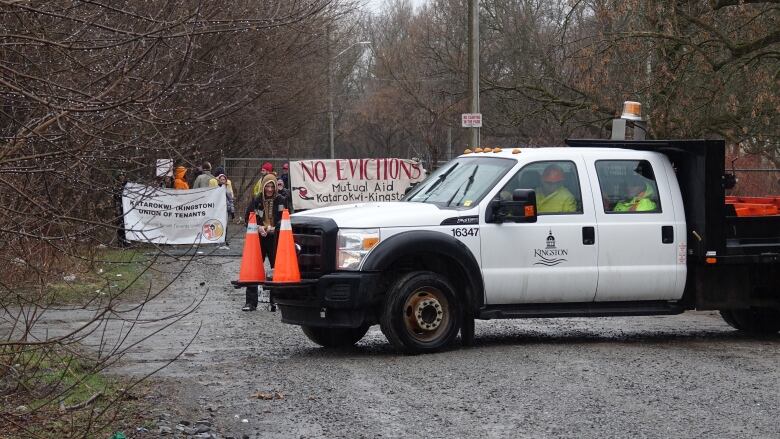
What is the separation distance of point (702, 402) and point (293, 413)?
123 inches

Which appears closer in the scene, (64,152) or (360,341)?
(64,152)

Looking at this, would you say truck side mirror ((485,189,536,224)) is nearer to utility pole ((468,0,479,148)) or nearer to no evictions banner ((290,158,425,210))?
utility pole ((468,0,479,148))

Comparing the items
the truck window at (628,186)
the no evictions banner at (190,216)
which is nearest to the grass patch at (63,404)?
the truck window at (628,186)

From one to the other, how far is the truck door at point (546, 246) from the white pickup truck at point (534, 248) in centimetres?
1

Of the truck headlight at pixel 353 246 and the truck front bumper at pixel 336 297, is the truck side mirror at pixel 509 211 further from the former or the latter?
the truck front bumper at pixel 336 297

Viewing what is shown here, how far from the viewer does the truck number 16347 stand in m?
10.9

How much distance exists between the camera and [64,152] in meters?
5.85

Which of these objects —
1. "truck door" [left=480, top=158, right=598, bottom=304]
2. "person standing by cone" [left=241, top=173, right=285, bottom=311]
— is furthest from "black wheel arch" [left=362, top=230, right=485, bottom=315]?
"person standing by cone" [left=241, top=173, right=285, bottom=311]

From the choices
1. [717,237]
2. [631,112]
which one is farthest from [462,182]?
[631,112]

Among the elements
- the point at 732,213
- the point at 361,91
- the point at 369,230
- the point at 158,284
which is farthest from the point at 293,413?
the point at 361,91

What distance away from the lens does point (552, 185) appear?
452 inches

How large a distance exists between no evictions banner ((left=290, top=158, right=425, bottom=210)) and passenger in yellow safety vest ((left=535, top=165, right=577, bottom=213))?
1791 cm

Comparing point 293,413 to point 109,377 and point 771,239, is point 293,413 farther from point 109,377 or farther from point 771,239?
point 771,239

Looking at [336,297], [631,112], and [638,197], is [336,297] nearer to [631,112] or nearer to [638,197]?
[638,197]
